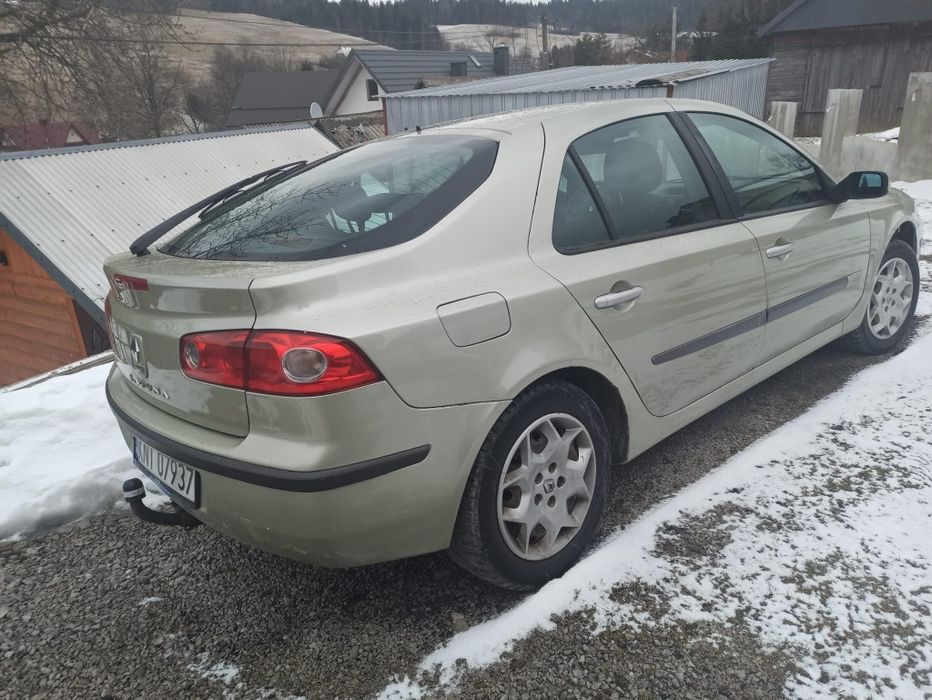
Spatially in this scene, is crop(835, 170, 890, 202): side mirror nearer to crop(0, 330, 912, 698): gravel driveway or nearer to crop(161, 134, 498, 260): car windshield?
crop(0, 330, 912, 698): gravel driveway

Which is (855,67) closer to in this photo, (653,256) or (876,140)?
(876,140)

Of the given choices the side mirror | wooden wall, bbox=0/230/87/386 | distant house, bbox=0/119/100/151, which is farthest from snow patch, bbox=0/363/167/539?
distant house, bbox=0/119/100/151

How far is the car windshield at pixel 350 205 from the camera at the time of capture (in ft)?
6.79

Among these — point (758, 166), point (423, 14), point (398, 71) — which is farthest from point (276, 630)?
point (423, 14)

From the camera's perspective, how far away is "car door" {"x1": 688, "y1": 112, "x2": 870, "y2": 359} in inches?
120

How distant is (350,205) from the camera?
2.30 metres

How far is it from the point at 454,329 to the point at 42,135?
34305 mm

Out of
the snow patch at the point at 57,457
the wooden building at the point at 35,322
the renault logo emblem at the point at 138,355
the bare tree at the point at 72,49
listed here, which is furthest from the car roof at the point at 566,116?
the bare tree at the point at 72,49

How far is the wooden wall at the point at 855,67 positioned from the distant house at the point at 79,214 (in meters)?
22.8

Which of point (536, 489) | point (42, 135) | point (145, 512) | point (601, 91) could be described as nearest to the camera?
point (536, 489)

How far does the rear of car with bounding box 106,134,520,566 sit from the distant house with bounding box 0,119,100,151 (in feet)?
74.6

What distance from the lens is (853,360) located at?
13.3 ft

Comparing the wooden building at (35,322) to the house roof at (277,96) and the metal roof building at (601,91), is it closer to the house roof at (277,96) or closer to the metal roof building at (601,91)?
the metal roof building at (601,91)

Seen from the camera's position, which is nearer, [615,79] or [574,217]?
[574,217]
